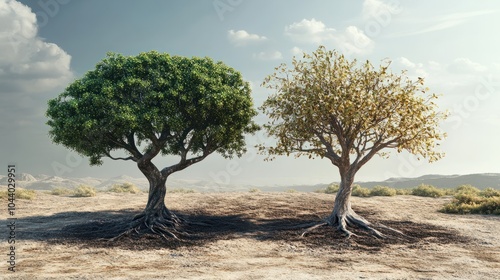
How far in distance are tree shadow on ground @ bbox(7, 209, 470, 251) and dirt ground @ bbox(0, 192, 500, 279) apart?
0.06 metres

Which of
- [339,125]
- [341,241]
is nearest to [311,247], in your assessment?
[341,241]

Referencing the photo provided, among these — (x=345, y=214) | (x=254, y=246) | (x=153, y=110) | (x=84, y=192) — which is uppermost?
(x=153, y=110)

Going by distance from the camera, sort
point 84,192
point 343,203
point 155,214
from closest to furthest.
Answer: point 343,203
point 155,214
point 84,192

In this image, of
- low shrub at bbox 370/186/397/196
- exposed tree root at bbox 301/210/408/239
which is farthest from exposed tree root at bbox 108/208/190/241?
low shrub at bbox 370/186/397/196

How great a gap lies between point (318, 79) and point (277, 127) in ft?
14.2

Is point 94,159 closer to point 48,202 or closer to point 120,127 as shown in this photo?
point 120,127

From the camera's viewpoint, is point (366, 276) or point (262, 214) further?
point (262, 214)

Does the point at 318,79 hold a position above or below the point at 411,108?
above

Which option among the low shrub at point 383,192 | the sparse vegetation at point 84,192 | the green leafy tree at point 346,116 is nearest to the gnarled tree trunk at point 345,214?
the green leafy tree at point 346,116

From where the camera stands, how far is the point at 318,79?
75.4ft

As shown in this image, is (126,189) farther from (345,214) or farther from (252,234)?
(345,214)

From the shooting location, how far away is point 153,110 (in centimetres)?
2119

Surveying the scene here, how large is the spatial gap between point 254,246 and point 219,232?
4.15 metres

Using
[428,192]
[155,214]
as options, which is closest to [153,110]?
[155,214]
